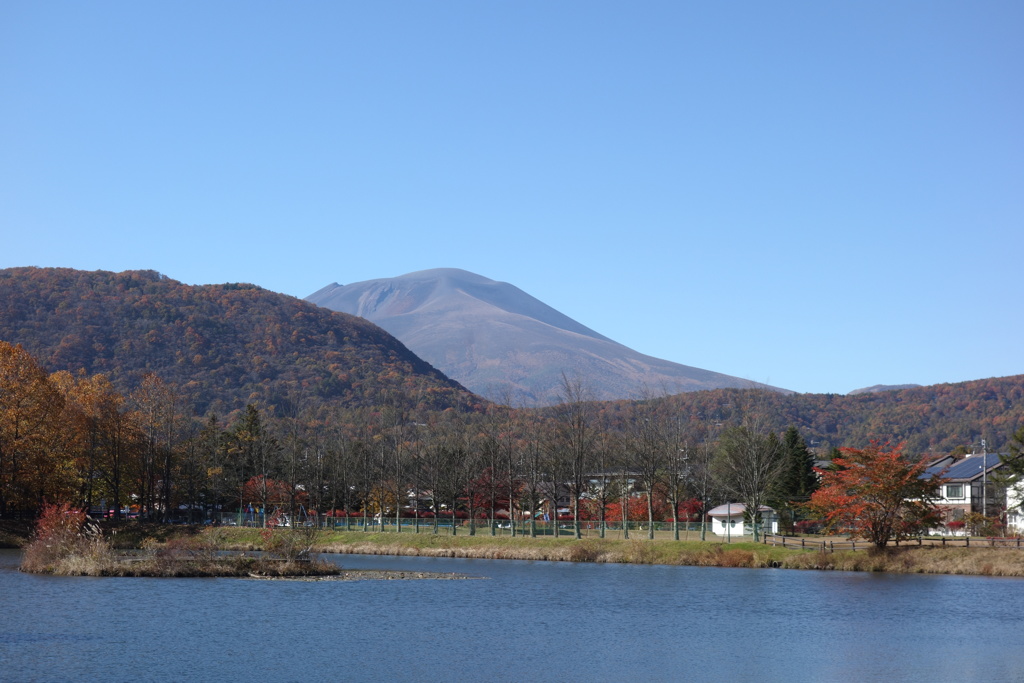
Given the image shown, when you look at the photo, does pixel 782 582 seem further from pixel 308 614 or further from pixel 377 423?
pixel 377 423

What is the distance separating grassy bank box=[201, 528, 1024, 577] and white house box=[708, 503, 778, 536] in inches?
792

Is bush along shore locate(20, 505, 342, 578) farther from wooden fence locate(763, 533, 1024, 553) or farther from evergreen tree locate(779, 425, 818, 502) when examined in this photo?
evergreen tree locate(779, 425, 818, 502)

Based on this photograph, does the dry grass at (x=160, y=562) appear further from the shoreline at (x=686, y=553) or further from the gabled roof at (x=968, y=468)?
the gabled roof at (x=968, y=468)

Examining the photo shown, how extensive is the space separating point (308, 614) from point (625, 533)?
39.6m

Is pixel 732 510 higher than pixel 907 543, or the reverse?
pixel 732 510

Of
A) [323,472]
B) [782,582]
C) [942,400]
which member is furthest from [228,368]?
[782,582]

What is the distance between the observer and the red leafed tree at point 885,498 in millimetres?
62000

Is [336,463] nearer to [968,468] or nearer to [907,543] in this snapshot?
[907,543]

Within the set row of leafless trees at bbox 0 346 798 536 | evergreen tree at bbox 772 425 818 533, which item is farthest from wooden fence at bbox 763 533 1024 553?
evergreen tree at bbox 772 425 818 533

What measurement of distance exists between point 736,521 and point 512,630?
54.7 metres

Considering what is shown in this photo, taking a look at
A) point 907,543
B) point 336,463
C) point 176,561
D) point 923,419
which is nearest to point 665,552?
point 907,543

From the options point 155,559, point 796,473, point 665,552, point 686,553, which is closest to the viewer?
point 155,559

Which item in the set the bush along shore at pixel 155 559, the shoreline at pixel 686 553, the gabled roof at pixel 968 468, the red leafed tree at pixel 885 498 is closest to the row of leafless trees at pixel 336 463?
the shoreline at pixel 686 553

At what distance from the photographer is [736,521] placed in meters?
86.6
